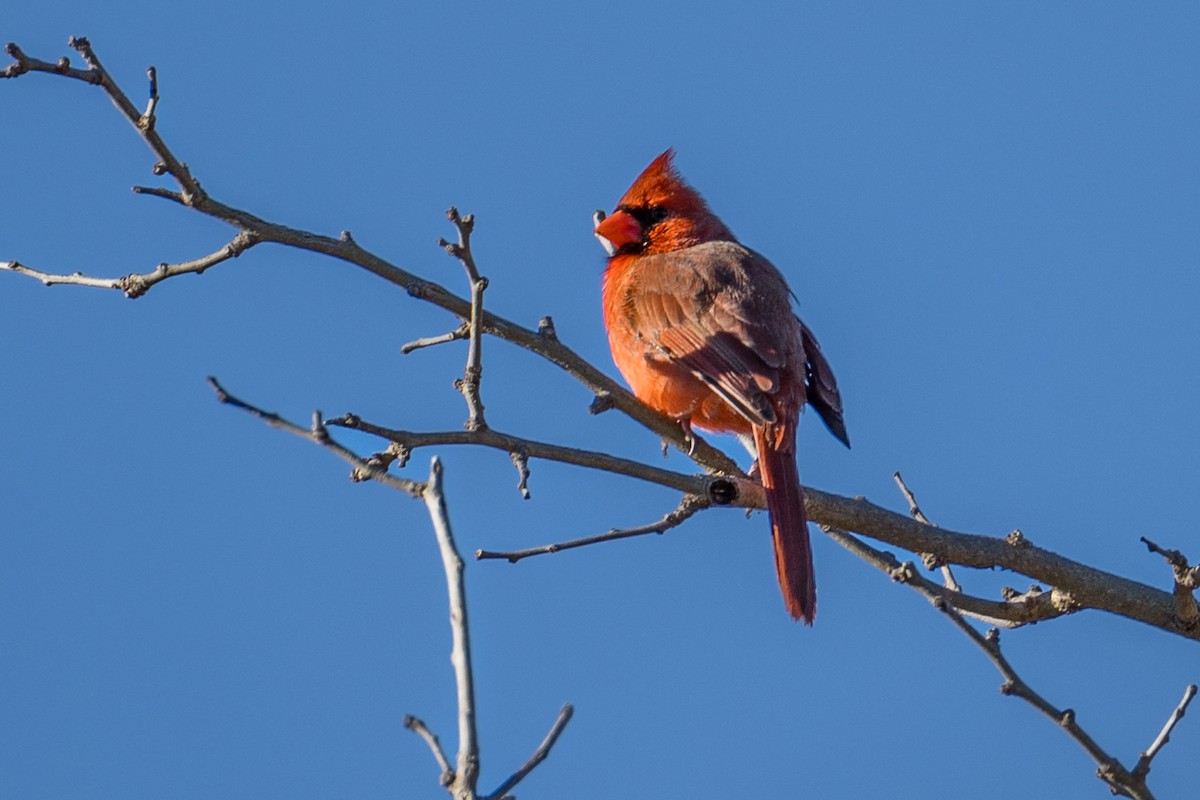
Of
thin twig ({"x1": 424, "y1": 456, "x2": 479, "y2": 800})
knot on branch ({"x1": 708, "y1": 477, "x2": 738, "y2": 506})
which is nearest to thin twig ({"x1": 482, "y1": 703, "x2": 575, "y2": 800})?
thin twig ({"x1": 424, "y1": 456, "x2": 479, "y2": 800})

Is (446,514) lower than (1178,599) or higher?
lower

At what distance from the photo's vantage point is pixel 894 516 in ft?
11.7

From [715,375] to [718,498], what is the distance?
1.03 m

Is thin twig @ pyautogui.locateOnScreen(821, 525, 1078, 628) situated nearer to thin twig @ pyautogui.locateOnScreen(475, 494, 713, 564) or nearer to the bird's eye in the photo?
thin twig @ pyautogui.locateOnScreen(475, 494, 713, 564)

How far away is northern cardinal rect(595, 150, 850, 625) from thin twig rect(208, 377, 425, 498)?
170 cm

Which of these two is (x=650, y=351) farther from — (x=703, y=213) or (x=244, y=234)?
(x=244, y=234)

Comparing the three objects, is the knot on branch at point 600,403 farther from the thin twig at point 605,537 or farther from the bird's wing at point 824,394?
the bird's wing at point 824,394

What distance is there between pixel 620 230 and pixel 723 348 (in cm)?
92

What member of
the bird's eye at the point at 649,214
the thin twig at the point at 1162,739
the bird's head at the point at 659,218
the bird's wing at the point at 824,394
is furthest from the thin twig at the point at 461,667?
the bird's eye at the point at 649,214

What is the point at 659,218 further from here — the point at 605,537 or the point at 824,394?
the point at 605,537

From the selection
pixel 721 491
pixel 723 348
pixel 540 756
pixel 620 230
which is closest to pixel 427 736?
pixel 540 756

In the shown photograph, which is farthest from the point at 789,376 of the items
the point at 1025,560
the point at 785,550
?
the point at 1025,560

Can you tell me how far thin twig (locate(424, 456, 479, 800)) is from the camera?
6.55ft

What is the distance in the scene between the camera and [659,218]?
5387mm
